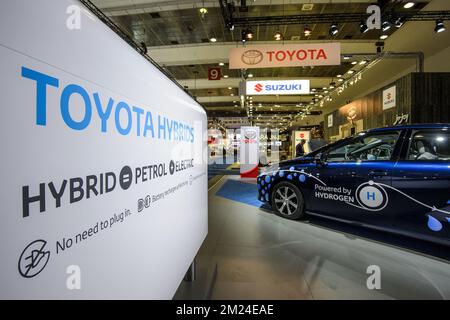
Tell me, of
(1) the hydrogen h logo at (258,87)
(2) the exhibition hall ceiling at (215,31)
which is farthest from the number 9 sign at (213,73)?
(1) the hydrogen h logo at (258,87)

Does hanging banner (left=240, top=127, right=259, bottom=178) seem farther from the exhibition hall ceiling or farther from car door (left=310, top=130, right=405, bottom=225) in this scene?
car door (left=310, top=130, right=405, bottom=225)

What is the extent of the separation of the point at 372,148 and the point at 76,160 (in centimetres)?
362

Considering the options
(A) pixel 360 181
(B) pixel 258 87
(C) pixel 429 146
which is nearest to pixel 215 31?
(B) pixel 258 87

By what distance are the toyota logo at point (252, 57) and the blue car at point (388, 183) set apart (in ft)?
12.2

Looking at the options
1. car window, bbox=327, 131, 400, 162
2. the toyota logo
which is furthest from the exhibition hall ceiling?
car window, bbox=327, 131, 400, 162

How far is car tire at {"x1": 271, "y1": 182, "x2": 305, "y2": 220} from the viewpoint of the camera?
3750 mm

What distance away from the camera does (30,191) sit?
23.9 inches

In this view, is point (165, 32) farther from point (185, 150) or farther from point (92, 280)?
point (92, 280)

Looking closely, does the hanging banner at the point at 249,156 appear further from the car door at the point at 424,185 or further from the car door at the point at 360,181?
the car door at the point at 424,185

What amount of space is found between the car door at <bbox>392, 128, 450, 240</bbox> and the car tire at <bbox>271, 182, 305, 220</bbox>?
1.26m

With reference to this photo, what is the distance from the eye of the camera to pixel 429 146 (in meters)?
2.75

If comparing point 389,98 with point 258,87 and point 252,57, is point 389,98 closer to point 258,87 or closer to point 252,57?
point 258,87

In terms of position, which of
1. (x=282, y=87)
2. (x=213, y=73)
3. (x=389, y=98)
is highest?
(x=213, y=73)

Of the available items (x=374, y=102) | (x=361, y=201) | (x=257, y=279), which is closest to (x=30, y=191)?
(x=257, y=279)
